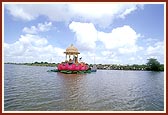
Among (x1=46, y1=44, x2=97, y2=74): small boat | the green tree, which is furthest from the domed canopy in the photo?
the green tree

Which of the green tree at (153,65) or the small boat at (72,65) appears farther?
the green tree at (153,65)

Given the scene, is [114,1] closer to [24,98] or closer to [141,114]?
[141,114]

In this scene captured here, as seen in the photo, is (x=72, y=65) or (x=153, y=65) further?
(x=153, y=65)

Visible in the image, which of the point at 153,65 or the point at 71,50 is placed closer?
the point at 71,50

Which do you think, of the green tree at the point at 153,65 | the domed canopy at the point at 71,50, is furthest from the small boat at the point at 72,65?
the green tree at the point at 153,65

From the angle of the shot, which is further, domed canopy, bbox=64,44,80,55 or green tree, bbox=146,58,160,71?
green tree, bbox=146,58,160,71

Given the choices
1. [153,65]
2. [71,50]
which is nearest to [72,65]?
[71,50]

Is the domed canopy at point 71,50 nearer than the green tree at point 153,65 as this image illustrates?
Yes

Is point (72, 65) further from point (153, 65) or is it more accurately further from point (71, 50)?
point (153, 65)

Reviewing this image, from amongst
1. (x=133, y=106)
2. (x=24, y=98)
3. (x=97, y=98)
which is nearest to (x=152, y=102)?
(x=133, y=106)

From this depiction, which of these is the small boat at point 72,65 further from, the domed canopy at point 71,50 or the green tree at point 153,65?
the green tree at point 153,65

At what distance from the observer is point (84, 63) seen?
3309cm

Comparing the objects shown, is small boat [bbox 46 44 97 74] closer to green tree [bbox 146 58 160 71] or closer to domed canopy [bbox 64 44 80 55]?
domed canopy [bbox 64 44 80 55]

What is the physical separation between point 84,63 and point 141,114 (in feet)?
85.8
